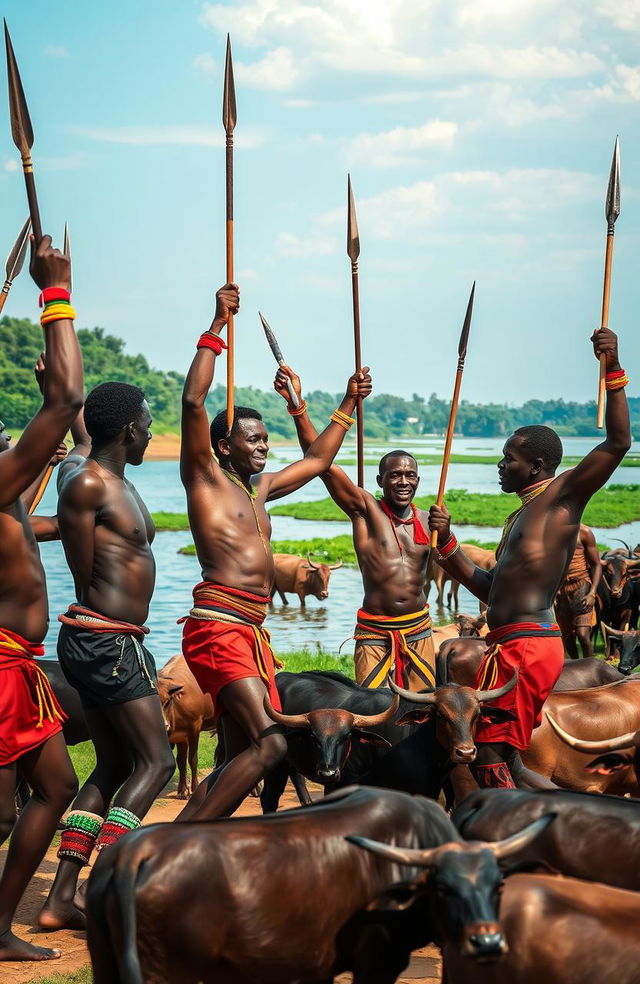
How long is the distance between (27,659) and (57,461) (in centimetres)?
232

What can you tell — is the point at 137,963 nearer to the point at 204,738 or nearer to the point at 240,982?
the point at 240,982

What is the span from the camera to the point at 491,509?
138 feet

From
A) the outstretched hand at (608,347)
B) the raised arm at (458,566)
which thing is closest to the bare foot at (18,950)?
the raised arm at (458,566)

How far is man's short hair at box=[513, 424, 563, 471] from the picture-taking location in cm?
653

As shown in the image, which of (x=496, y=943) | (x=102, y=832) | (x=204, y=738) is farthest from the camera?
(x=204, y=738)

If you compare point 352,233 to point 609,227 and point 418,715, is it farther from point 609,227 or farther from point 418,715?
point 418,715

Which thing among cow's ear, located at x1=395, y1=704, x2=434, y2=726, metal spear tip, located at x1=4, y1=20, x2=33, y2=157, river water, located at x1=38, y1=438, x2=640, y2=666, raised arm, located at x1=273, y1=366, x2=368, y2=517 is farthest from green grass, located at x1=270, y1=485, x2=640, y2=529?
metal spear tip, located at x1=4, y1=20, x2=33, y2=157

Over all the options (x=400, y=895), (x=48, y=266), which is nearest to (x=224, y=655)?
(x=48, y=266)

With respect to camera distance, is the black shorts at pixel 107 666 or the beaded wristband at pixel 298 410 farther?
the beaded wristband at pixel 298 410

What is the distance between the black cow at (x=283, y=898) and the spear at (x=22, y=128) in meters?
2.49

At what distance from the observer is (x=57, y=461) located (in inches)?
293

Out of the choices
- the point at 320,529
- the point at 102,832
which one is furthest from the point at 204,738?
the point at 320,529

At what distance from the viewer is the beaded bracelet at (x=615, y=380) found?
5.98 m

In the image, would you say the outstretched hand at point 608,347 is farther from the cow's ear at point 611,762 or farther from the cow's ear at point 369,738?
the cow's ear at point 369,738
